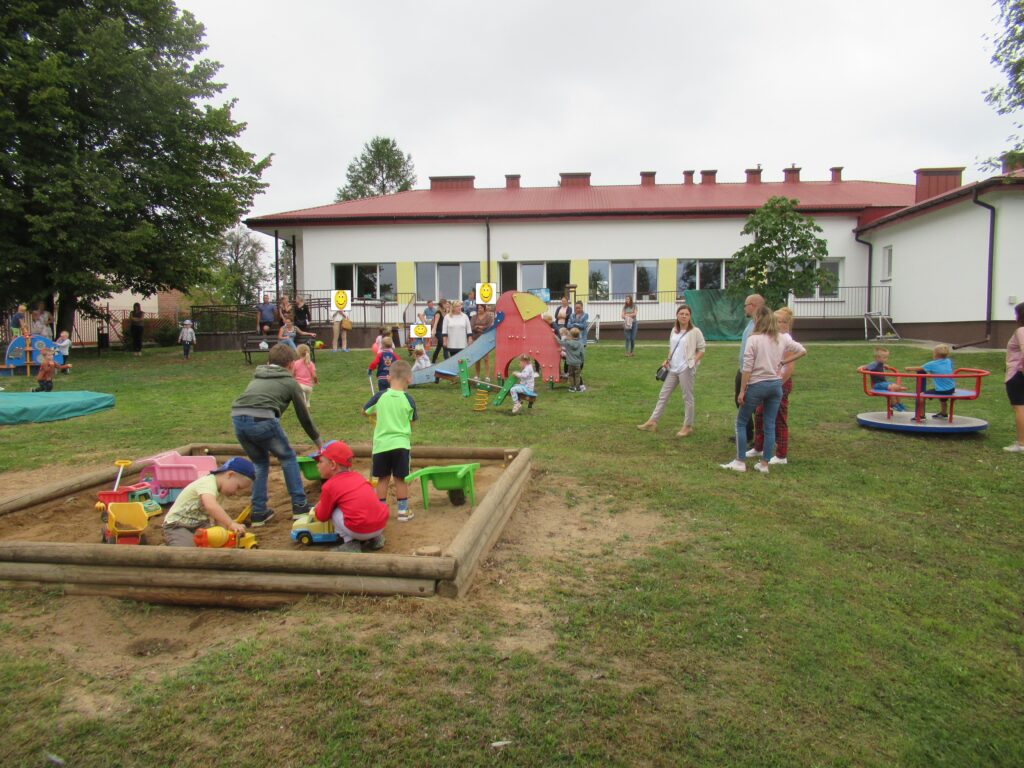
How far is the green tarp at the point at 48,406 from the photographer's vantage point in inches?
476

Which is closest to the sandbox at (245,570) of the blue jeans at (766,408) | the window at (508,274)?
the blue jeans at (766,408)

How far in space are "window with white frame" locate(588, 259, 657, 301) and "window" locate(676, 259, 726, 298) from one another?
1.08 meters

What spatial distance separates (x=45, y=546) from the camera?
15.4 ft

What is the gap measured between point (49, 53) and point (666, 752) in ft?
88.1

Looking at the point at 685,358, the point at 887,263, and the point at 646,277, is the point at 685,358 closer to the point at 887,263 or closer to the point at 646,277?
the point at 646,277

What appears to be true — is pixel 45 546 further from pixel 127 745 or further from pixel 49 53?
pixel 49 53

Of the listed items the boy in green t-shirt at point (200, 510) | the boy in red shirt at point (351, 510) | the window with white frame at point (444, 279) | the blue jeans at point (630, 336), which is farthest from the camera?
the window with white frame at point (444, 279)

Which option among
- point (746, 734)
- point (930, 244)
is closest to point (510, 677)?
point (746, 734)

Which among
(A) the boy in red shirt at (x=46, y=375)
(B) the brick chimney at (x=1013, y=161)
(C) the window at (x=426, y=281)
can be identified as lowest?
(A) the boy in red shirt at (x=46, y=375)

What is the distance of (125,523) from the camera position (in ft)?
17.6

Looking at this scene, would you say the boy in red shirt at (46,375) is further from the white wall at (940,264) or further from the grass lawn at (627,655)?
the white wall at (940,264)

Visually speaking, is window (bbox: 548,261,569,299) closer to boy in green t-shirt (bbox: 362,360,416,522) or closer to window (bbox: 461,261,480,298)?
window (bbox: 461,261,480,298)

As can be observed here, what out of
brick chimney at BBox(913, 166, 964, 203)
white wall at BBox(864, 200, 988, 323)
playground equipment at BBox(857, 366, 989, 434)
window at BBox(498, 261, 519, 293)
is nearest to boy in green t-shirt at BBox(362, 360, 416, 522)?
playground equipment at BBox(857, 366, 989, 434)

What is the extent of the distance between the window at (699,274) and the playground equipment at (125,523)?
26.2m
